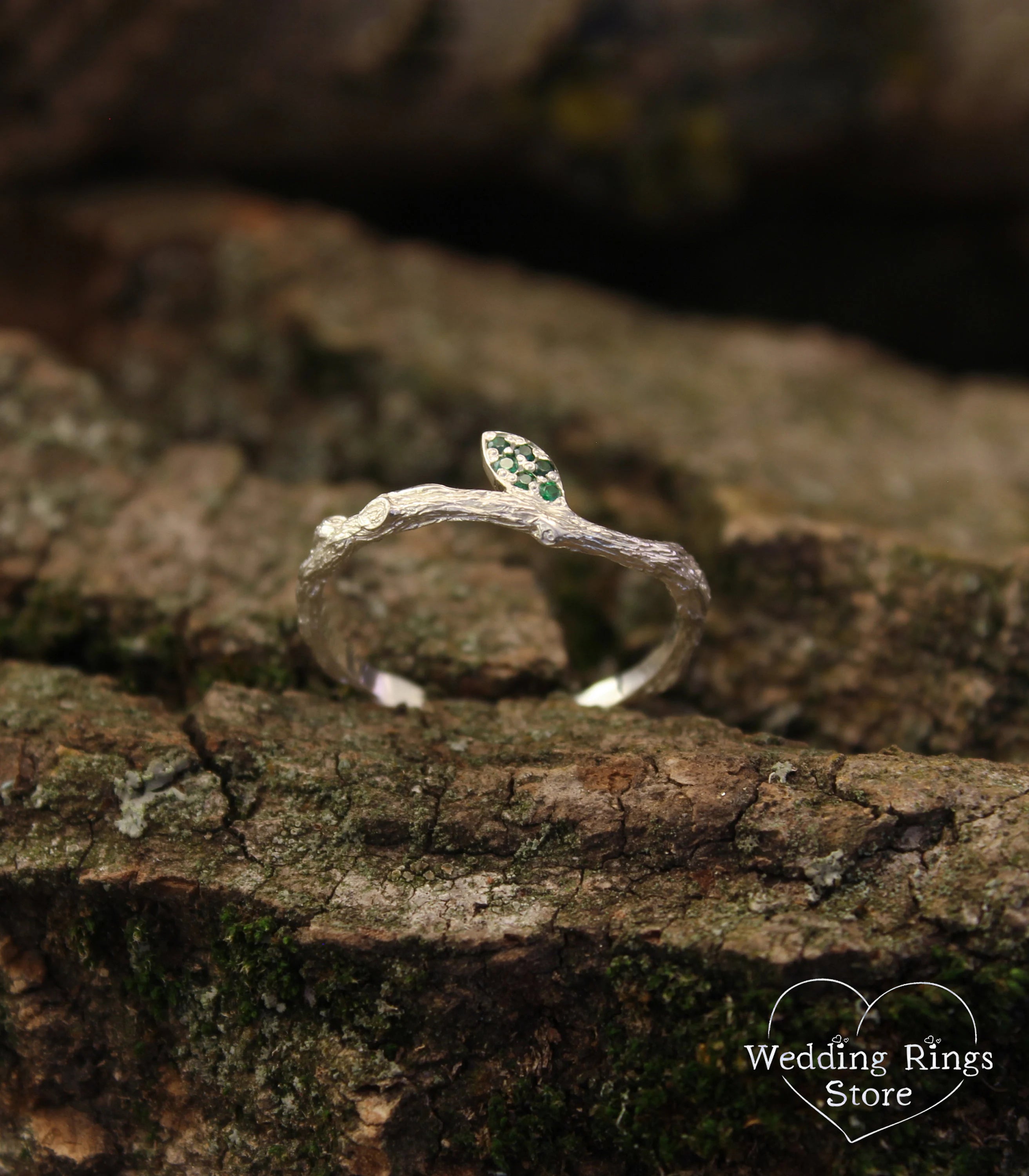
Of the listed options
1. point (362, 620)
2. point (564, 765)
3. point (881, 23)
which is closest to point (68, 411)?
point (362, 620)

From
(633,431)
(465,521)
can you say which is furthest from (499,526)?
(633,431)

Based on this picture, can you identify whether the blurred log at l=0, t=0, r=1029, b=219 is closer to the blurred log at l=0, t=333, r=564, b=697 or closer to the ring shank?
the blurred log at l=0, t=333, r=564, b=697

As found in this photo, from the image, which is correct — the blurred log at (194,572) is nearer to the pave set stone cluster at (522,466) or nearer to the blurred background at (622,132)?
the pave set stone cluster at (522,466)

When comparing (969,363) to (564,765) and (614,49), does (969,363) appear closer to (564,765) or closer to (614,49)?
(614,49)

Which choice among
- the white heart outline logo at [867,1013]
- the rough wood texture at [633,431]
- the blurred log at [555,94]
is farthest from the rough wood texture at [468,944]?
the blurred log at [555,94]

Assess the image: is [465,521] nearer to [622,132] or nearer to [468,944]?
[468,944]

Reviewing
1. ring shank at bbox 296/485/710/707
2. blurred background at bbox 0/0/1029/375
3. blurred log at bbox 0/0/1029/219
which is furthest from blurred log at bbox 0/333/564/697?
blurred log at bbox 0/0/1029/219
